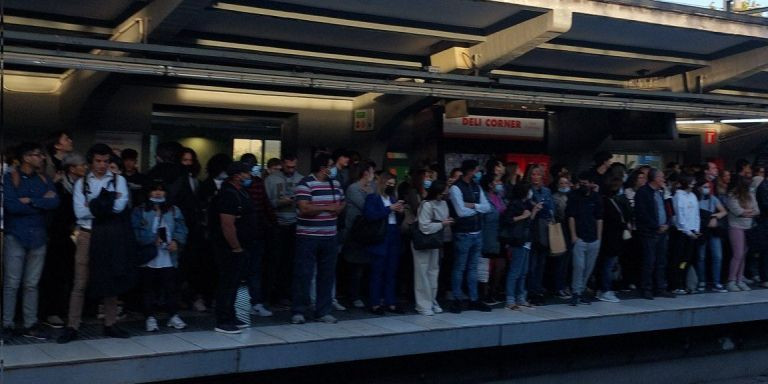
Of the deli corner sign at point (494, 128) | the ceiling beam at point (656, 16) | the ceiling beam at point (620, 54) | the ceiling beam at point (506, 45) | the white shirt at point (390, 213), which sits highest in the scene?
the ceiling beam at point (656, 16)

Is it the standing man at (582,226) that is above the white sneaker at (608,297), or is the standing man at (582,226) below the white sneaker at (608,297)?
above

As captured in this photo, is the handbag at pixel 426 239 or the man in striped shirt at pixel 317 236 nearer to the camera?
the man in striped shirt at pixel 317 236

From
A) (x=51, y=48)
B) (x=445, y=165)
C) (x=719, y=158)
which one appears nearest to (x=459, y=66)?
(x=445, y=165)

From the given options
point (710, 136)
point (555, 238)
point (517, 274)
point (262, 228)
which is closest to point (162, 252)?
point (262, 228)

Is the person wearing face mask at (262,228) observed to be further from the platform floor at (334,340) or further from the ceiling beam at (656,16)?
the ceiling beam at (656,16)

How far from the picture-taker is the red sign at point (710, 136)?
1905 cm

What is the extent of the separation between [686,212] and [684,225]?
0.18 meters

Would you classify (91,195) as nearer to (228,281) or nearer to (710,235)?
(228,281)

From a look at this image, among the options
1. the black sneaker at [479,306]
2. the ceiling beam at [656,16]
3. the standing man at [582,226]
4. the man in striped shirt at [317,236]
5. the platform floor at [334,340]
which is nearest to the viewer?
the platform floor at [334,340]

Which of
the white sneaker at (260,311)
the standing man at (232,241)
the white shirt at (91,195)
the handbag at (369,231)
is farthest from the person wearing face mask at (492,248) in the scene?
the white shirt at (91,195)

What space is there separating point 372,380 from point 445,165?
6977mm

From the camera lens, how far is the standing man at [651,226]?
37.4 feet

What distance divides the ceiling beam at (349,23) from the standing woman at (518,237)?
234 centimetres

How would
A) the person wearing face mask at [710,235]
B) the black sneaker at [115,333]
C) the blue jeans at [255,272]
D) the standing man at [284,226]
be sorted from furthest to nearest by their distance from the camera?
1. the person wearing face mask at [710,235]
2. the standing man at [284,226]
3. the blue jeans at [255,272]
4. the black sneaker at [115,333]
